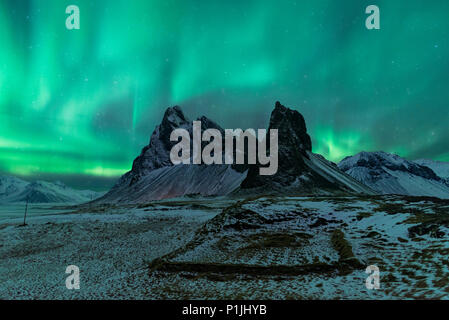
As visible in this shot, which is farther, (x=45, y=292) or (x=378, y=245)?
(x=378, y=245)

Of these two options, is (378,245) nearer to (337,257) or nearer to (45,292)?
(337,257)

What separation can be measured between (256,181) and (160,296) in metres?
171

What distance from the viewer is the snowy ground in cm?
1436

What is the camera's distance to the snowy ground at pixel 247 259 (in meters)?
14.4

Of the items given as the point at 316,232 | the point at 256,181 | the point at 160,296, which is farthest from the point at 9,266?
the point at 256,181

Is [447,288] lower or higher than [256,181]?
lower

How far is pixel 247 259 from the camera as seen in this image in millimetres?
20453

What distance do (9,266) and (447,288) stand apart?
32.9m

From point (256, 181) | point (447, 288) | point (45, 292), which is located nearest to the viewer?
point (447, 288)

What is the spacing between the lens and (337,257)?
19.5 metres

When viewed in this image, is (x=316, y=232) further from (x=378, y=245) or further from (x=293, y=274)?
(x=293, y=274)
